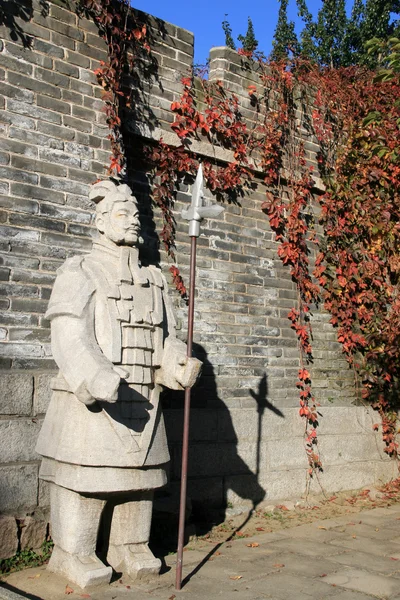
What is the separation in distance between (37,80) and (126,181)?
1123 mm

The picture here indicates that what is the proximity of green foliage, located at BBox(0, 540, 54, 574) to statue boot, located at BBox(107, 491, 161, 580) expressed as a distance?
2.04 ft

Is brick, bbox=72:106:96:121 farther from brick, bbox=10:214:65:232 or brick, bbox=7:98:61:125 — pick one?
brick, bbox=10:214:65:232

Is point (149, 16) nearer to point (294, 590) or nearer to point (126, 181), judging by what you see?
point (126, 181)

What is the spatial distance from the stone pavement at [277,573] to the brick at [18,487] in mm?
474

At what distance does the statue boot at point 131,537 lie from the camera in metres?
4.62

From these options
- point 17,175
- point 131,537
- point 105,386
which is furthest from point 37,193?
point 131,537

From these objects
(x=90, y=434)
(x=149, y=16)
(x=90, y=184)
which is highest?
(x=149, y=16)

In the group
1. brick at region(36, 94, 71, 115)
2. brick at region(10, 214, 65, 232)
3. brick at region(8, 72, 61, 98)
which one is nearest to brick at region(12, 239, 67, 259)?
brick at region(10, 214, 65, 232)

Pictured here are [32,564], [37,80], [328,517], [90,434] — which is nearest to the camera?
[90,434]

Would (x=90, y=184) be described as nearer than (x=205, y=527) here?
Yes

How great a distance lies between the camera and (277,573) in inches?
196

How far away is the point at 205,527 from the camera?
6293 mm

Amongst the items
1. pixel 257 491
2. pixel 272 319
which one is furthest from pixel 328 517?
pixel 272 319

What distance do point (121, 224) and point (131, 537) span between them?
2.01 m
